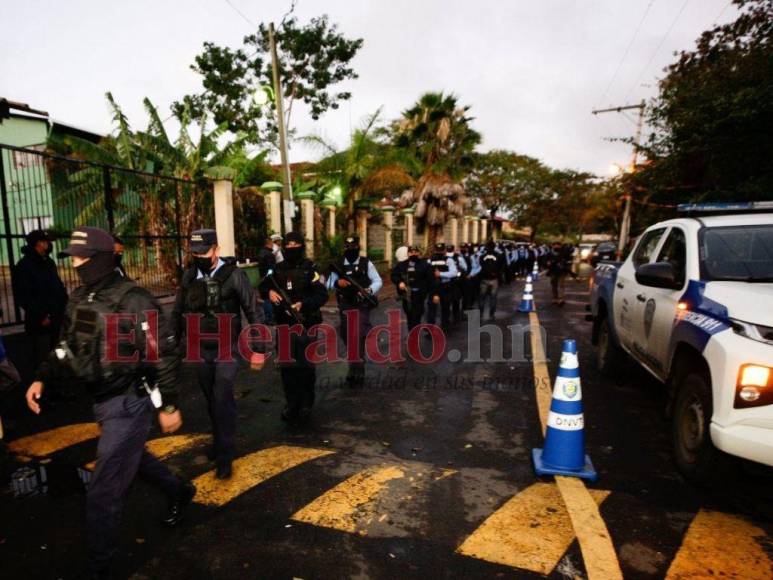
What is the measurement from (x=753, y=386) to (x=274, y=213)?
1348 centimetres

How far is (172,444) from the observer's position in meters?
4.19

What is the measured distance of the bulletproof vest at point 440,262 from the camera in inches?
371

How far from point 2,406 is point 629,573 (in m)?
5.88

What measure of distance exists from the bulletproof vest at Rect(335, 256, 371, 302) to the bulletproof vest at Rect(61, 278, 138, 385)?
345 centimetres

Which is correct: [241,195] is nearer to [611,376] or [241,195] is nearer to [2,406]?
[2,406]

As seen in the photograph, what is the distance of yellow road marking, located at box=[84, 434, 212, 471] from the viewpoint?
402cm

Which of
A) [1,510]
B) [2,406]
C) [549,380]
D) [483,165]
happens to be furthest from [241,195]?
[483,165]

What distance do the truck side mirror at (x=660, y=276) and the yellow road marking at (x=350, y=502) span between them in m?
2.49

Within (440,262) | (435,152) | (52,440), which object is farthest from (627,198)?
(52,440)

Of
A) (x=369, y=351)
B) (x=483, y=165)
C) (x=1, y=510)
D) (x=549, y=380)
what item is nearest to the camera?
(x=1, y=510)

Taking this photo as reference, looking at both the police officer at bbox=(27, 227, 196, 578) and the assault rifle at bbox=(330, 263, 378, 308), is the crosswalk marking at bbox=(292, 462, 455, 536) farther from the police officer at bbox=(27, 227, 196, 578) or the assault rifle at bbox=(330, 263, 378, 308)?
the assault rifle at bbox=(330, 263, 378, 308)

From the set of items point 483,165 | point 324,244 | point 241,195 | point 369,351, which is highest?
point 483,165

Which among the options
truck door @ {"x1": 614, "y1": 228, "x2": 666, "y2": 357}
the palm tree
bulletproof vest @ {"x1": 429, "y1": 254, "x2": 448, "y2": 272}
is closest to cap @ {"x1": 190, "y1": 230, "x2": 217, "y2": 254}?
truck door @ {"x1": 614, "y1": 228, "x2": 666, "y2": 357}

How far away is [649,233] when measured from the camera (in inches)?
211
